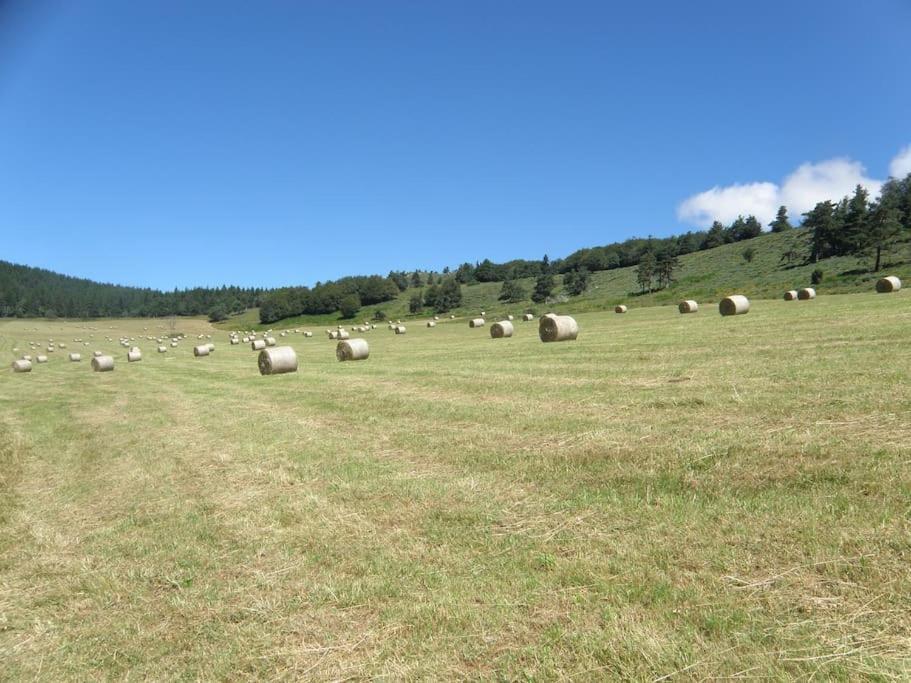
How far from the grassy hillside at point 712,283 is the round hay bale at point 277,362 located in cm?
4250

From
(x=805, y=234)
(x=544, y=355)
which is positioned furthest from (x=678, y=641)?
(x=805, y=234)

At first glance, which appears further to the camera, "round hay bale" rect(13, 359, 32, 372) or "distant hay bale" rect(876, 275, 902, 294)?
"round hay bale" rect(13, 359, 32, 372)

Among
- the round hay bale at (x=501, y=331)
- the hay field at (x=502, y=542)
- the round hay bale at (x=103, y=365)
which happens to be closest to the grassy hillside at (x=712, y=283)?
the round hay bale at (x=501, y=331)

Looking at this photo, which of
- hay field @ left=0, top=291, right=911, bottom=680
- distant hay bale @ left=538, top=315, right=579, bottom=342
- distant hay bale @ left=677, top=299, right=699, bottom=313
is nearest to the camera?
hay field @ left=0, top=291, right=911, bottom=680

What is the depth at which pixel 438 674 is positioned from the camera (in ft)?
11.8

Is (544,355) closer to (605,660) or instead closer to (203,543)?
(203,543)

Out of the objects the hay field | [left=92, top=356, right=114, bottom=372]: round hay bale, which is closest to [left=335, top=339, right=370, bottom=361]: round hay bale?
the hay field

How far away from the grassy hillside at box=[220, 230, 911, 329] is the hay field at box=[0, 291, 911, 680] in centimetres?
4654

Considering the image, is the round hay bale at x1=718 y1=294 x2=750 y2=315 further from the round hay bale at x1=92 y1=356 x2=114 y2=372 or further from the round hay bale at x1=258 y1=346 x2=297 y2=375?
the round hay bale at x1=92 y1=356 x2=114 y2=372

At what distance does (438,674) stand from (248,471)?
6.23 m

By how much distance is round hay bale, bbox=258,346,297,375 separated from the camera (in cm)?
2461

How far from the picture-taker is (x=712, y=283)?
8288 cm

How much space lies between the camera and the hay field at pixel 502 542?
12.2ft

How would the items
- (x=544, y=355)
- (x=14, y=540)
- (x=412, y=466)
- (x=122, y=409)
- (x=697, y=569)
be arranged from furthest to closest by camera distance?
(x=544, y=355) < (x=122, y=409) < (x=412, y=466) < (x=14, y=540) < (x=697, y=569)
